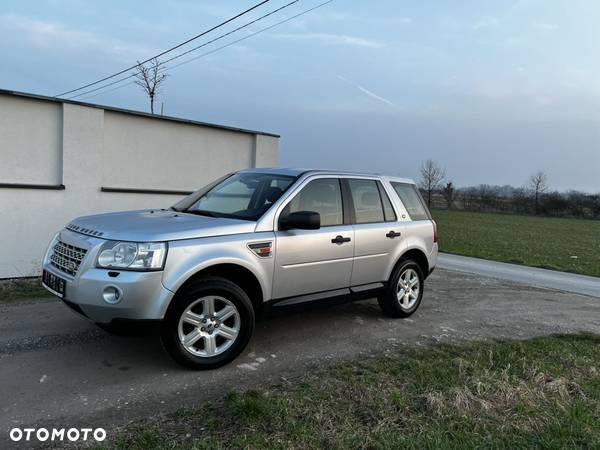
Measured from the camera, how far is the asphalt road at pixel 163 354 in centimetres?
356

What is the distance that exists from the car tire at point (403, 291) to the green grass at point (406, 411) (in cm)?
140

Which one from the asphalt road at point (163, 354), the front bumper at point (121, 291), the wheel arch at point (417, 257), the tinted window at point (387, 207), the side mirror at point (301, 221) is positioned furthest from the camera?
the wheel arch at point (417, 257)

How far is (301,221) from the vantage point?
179 inches

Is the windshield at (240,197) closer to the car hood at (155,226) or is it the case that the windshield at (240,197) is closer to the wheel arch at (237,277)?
the car hood at (155,226)

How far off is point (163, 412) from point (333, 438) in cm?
122

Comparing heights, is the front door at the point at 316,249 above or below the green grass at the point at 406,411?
above

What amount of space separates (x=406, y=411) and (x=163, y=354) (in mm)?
2309

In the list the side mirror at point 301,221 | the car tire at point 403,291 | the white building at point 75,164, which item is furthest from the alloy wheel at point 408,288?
the white building at point 75,164

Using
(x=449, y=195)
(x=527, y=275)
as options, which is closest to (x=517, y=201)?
(x=449, y=195)

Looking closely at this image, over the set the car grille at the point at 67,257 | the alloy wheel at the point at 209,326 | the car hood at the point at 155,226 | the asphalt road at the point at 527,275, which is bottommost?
the asphalt road at the point at 527,275

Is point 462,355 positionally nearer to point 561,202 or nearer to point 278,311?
point 278,311

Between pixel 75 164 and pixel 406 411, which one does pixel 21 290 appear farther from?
pixel 406 411

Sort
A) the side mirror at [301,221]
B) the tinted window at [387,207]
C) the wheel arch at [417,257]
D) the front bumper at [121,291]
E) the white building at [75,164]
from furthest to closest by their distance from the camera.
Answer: the white building at [75,164]
the wheel arch at [417,257]
the tinted window at [387,207]
the side mirror at [301,221]
the front bumper at [121,291]

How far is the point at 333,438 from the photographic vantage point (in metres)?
3.10
